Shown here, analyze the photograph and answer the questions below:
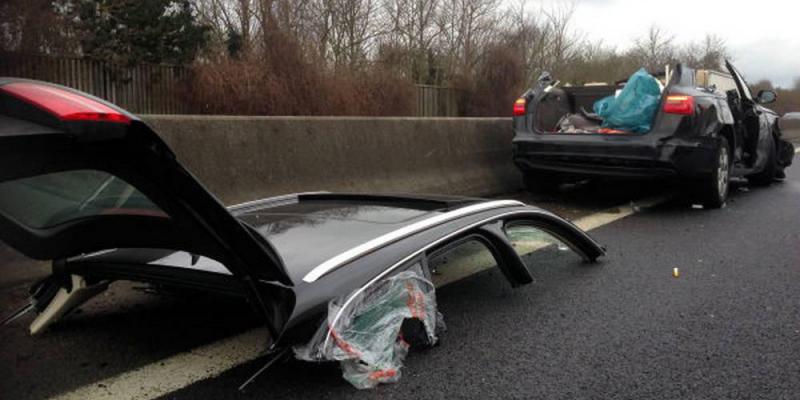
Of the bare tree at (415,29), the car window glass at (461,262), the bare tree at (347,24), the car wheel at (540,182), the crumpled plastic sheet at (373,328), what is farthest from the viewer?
the bare tree at (415,29)

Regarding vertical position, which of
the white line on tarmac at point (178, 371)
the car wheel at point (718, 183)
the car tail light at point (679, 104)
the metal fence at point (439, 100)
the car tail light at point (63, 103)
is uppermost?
the metal fence at point (439, 100)

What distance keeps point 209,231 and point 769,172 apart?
926 cm

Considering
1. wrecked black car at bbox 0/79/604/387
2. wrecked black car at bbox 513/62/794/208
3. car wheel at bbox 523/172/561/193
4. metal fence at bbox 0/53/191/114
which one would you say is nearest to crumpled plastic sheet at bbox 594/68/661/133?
wrecked black car at bbox 513/62/794/208

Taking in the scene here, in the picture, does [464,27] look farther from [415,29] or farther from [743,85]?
[743,85]

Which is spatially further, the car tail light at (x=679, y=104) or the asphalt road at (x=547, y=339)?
the car tail light at (x=679, y=104)

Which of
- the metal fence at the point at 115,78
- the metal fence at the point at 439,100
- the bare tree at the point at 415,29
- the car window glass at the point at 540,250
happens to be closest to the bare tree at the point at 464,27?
the bare tree at the point at 415,29

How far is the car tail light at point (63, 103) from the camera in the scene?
63.6 inches

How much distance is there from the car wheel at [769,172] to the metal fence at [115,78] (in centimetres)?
819

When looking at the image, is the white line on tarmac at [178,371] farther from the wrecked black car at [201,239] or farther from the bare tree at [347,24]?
the bare tree at [347,24]

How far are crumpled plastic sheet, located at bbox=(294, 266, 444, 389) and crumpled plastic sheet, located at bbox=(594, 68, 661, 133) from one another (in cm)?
471

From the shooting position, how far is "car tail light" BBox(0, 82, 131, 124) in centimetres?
162

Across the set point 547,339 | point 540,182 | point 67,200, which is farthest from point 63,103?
point 540,182

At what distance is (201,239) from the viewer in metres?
2.24

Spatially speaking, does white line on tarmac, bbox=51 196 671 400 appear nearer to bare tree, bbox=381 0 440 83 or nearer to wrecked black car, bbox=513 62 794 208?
wrecked black car, bbox=513 62 794 208
